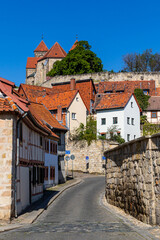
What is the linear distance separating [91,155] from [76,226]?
122ft

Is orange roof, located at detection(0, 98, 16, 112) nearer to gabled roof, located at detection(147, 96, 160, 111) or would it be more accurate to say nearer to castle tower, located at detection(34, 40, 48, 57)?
gabled roof, located at detection(147, 96, 160, 111)

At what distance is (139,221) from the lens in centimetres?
1442

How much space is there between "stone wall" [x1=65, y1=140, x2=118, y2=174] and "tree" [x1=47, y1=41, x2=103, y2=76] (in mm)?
39957

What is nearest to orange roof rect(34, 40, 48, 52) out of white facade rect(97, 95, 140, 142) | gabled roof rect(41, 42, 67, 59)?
gabled roof rect(41, 42, 67, 59)

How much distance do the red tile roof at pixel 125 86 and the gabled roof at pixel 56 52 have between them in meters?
36.3

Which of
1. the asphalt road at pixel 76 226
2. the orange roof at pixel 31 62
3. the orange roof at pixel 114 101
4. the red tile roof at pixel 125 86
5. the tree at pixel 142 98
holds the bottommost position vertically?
the asphalt road at pixel 76 226

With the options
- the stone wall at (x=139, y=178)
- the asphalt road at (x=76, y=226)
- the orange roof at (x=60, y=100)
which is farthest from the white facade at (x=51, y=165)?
the orange roof at (x=60, y=100)

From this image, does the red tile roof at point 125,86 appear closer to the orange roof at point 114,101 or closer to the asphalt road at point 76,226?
the orange roof at point 114,101

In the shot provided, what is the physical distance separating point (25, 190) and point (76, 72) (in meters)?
71.5

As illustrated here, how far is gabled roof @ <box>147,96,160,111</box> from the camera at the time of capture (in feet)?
221

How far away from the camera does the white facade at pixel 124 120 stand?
192 feet

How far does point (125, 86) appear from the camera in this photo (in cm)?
7769

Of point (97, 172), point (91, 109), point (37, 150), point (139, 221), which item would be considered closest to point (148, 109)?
point (91, 109)

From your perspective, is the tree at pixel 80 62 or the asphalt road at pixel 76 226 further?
the tree at pixel 80 62
